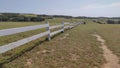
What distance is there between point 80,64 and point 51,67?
1052mm


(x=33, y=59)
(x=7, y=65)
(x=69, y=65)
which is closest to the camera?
(x=7, y=65)

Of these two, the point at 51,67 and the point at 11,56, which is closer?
the point at 51,67

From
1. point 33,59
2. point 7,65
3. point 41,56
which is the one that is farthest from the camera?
point 41,56

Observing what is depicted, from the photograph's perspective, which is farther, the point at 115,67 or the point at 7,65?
the point at 115,67

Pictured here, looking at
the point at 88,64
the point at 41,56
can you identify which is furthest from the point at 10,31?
the point at 88,64

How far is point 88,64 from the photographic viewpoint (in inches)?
230

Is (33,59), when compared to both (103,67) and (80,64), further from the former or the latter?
(103,67)

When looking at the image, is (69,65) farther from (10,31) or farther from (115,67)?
(10,31)

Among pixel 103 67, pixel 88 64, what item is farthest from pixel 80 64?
pixel 103 67

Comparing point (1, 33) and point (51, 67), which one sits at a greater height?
point (1, 33)

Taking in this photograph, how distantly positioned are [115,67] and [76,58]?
4.91ft

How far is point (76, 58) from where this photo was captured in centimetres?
661

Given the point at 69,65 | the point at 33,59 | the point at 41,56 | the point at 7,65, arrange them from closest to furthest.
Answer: the point at 7,65 → the point at 69,65 → the point at 33,59 → the point at 41,56

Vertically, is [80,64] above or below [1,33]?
below
